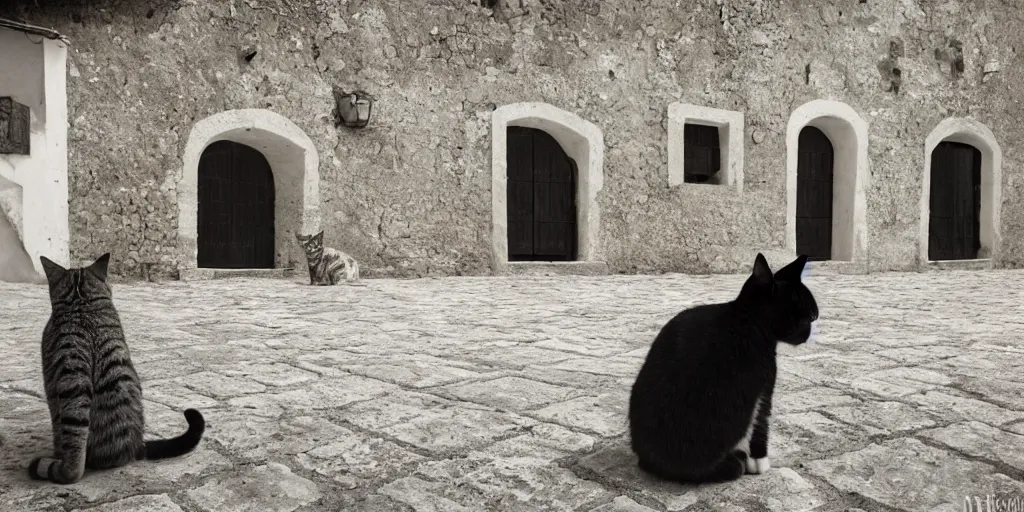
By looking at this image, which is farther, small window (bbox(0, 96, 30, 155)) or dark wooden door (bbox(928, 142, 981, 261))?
dark wooden door (bbox(928, 142, 981, 261))

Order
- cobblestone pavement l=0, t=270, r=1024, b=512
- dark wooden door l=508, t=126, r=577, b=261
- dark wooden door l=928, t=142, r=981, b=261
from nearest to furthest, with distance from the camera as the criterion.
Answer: cobblestone pavement l=0, t=270, r=1024, b=512 → dark wooden door l=508, t=126, r=577, b=261 → dark wooden door l=928, t=142, r=981, b=261

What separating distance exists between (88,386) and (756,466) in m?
1.75

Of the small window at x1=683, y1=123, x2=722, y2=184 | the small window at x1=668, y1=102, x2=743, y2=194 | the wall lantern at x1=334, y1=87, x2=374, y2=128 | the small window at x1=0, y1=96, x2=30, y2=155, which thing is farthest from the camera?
the small window at x1=683, y1=123, x2=722, y2=184

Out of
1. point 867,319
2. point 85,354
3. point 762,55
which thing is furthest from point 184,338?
point 762,55

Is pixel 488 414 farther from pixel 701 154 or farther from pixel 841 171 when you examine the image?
pixel 841 171

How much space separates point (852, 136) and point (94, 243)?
10.2 m

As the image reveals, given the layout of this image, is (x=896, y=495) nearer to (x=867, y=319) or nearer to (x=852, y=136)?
(x=867, y=319)

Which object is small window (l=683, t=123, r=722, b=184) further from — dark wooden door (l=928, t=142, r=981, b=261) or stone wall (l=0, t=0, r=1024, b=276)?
dark wooden door (l=928, t=142, r=981, b=261)

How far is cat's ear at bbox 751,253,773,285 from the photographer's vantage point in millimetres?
1882

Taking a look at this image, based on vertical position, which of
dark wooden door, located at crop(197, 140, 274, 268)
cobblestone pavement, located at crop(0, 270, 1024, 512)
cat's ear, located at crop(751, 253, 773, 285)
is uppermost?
dark wooden door, located at crop(197, 140, 274, 268)

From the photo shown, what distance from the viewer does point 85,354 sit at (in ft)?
6.48

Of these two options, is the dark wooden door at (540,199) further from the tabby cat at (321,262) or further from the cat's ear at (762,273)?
the cat's ear at (762,273)

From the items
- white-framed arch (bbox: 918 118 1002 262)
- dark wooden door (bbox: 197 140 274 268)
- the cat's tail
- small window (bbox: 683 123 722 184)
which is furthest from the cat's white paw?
white-framed arch (bbox: 918 118 1002 262)

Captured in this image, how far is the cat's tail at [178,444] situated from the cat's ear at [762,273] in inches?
60.7
